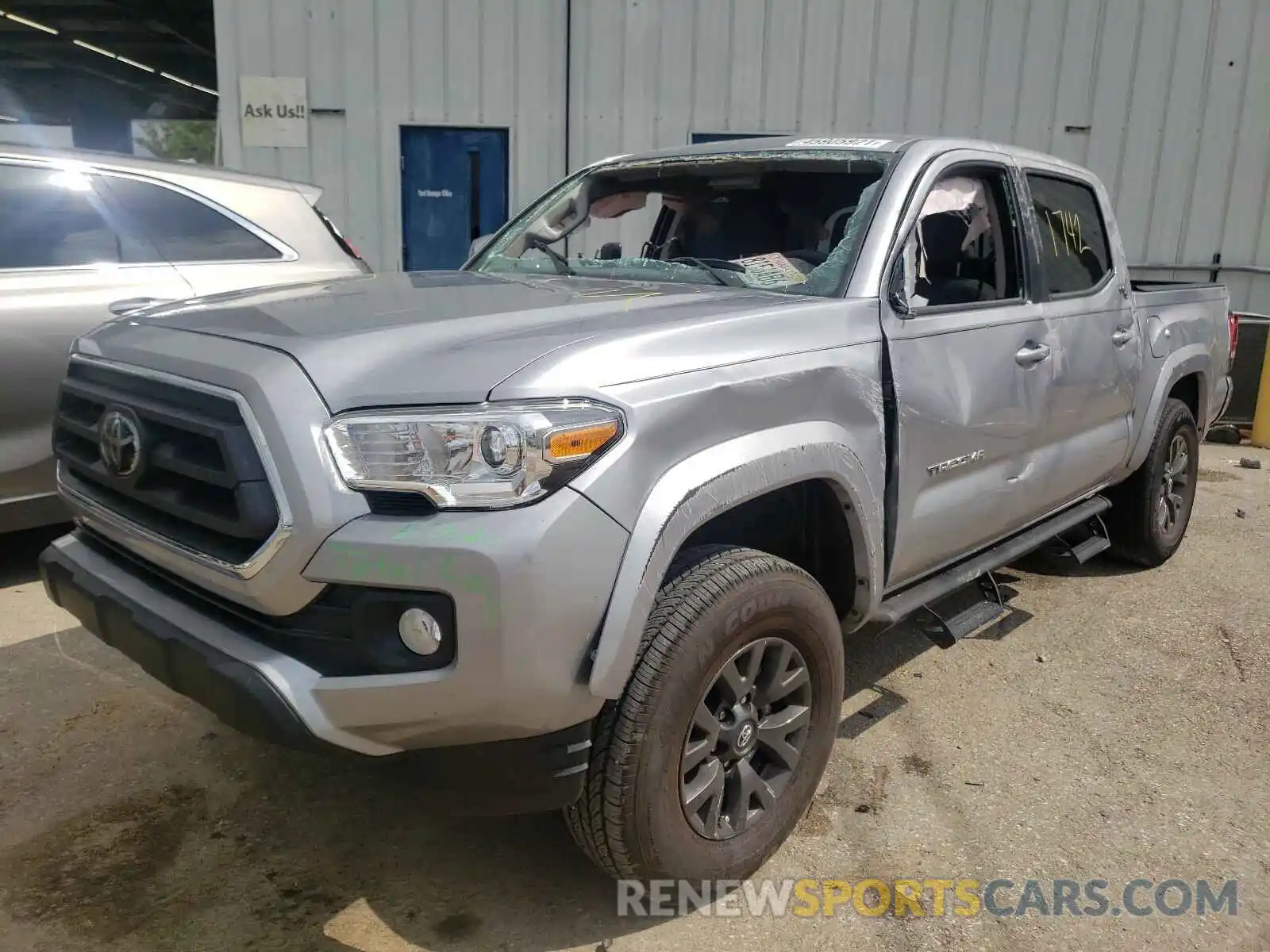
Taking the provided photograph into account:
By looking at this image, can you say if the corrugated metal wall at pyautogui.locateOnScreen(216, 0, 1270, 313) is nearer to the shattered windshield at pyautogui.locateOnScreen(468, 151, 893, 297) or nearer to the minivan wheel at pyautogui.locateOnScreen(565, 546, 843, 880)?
the shattered windshield at pyautogui.locateOnScreen(468, 151, 893, 297)

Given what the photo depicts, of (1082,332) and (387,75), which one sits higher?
(387,75)

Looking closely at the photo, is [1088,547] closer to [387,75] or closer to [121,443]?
[121,443]

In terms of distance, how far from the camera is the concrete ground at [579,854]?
2324mm

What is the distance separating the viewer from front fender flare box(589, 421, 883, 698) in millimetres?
1964

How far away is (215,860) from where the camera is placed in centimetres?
253

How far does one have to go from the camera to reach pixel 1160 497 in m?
4.89

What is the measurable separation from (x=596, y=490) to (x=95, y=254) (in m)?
3.47

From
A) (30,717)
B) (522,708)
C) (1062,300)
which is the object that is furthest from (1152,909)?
(30,717)

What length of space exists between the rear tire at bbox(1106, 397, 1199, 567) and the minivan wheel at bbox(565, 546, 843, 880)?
289 centimetres

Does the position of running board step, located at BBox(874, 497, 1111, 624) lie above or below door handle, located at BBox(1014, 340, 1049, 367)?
below

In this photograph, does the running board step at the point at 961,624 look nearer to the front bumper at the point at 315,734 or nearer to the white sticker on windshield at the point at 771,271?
the white sticker on windshield at the point at 771,271

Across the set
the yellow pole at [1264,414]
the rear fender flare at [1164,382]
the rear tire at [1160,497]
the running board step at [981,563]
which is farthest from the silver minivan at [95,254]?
the yellow pole at [1264,414]

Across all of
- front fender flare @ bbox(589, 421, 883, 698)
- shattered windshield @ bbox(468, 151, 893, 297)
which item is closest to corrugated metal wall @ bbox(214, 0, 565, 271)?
shattered windshield @ bbox(468, 151, 893, 297)

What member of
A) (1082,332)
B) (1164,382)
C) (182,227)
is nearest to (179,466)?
(182,227)
